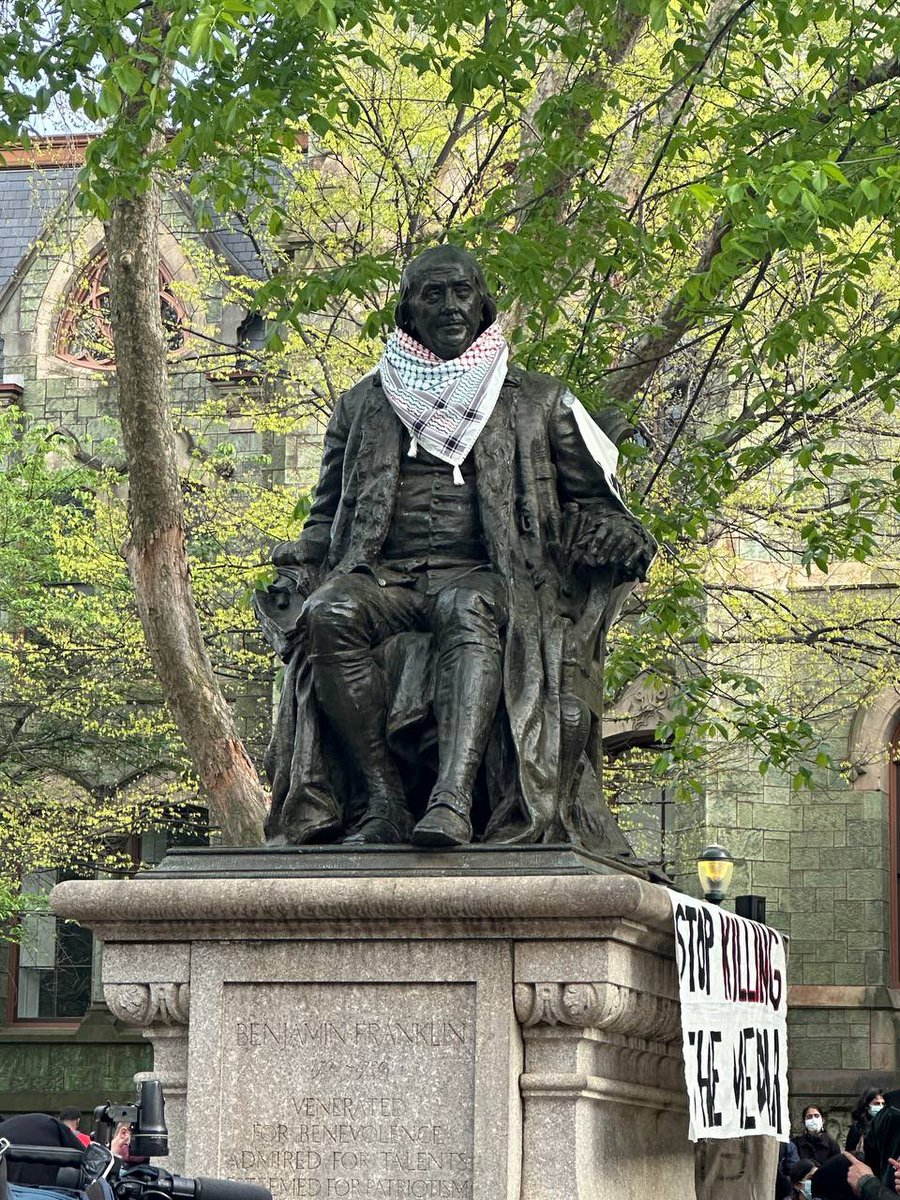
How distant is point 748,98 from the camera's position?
14.0 m

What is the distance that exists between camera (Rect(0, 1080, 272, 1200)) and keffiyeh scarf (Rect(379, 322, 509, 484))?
418 cm

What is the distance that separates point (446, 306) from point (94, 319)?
760 inches

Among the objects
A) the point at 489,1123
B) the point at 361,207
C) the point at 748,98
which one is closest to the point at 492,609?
the point at 489,1123

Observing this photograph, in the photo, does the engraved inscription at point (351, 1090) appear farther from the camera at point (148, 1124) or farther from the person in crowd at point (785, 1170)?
the person in crowd at point (785, 1170)

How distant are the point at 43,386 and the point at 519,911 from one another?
25.6 metres

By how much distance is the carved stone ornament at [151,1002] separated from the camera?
8.01 meters

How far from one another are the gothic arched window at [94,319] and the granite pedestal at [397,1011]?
15368 millimetres

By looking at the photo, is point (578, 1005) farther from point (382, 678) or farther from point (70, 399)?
point (70, 399)

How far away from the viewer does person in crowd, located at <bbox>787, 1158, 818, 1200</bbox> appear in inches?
622

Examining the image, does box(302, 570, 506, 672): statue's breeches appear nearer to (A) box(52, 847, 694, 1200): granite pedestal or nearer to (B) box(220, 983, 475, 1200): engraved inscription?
(A) box(52, 847, 694, 1200): granite pedestal

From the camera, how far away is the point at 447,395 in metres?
8.84

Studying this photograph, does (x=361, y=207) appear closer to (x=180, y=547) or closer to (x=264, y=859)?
(x=180, y=547)

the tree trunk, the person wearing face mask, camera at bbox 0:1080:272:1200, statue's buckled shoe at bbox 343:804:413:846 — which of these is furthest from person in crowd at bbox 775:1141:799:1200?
camera at bbox 0:1080:272:1200

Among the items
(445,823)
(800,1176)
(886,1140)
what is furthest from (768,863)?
(445,823)
